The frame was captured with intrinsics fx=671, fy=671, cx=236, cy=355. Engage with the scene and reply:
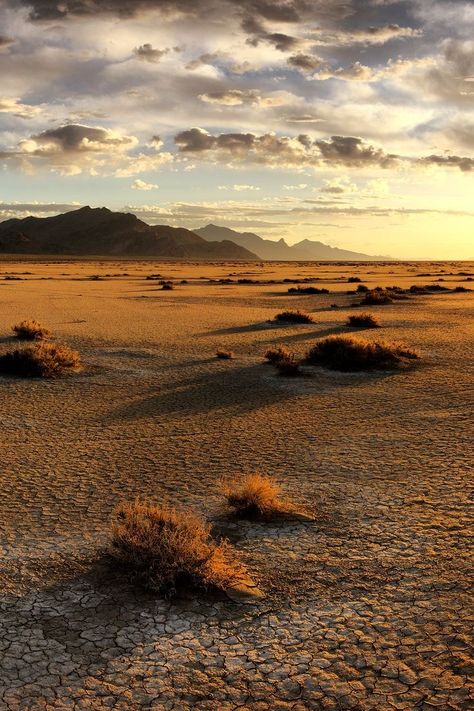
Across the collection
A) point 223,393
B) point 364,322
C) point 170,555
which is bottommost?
point 170,555

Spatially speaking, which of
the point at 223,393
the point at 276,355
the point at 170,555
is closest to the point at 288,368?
the point at 276,355

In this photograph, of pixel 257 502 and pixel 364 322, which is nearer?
pixel 257 502

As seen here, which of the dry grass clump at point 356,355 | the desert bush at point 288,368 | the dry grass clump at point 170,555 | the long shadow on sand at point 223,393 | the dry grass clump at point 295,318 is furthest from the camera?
the dry grass clump at point 295,318

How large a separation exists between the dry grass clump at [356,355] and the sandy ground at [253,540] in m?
0.72

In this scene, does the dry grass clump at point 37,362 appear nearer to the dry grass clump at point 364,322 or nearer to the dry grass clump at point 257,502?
the dry grass clump at point 257,502

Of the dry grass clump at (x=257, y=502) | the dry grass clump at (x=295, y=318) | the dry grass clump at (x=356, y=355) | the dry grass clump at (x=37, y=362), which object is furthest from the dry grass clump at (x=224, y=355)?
the dry grass clump at (x=257, y=502)

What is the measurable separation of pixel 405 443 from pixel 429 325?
16.4 meters

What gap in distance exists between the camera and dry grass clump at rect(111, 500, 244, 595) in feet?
18.1

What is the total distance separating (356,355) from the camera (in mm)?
16453

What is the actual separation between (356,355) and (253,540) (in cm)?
1042

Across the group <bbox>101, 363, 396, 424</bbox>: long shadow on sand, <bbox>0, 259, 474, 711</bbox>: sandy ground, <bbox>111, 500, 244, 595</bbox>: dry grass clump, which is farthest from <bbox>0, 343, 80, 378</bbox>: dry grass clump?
<bbox>111, 500, 244, 595</bbox>: dry grass clump

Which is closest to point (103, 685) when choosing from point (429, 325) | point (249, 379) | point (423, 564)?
point (423, 564)

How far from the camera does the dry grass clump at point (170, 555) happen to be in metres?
5.52

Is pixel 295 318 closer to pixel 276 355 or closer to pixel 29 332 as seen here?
pixel 276 355
